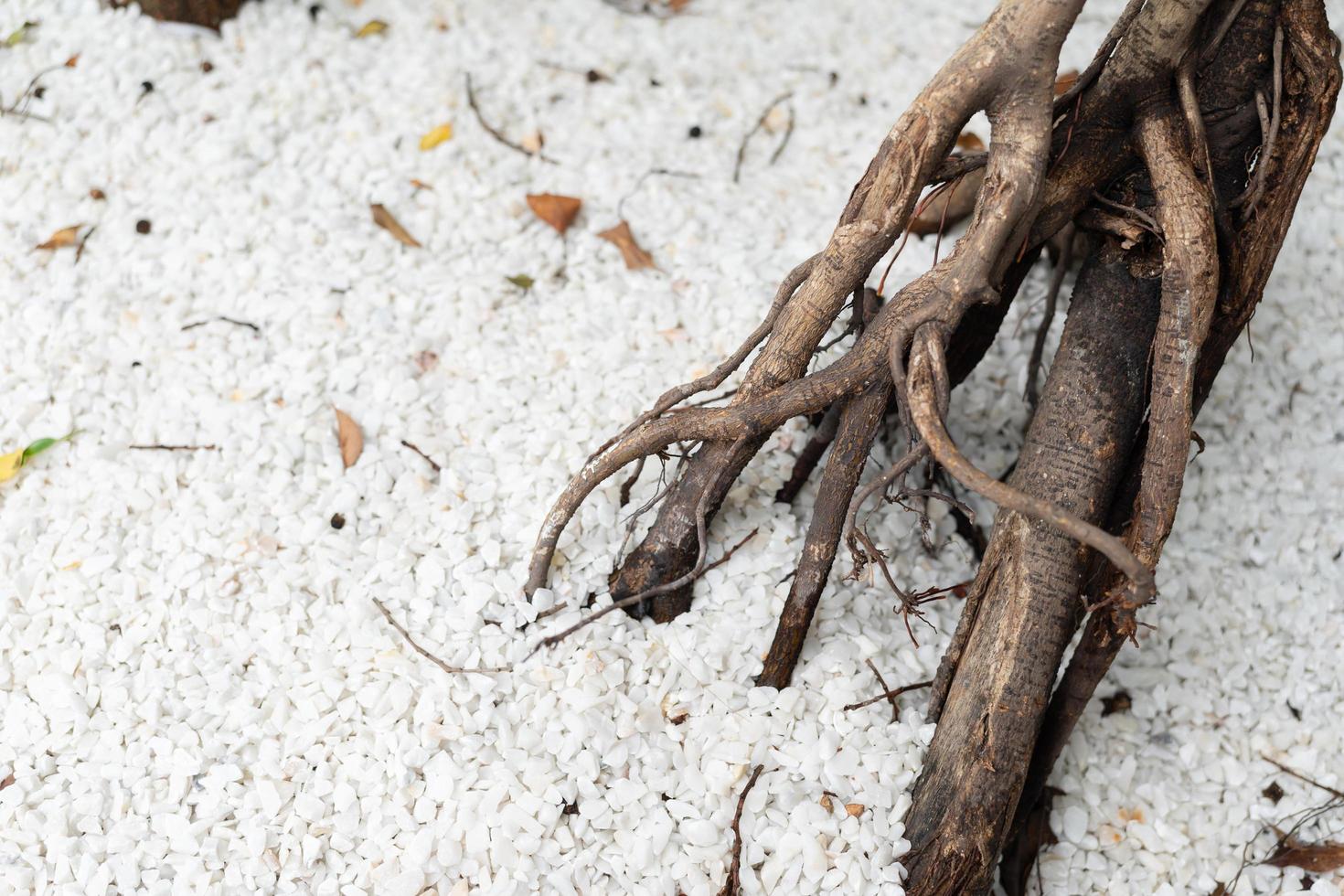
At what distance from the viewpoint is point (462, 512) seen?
1.93m

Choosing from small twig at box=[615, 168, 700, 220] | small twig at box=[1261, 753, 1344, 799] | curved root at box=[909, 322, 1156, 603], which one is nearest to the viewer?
curved root at box=[909, 322, 1156, 603]

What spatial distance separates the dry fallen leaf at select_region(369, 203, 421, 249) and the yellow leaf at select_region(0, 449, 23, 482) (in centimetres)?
86

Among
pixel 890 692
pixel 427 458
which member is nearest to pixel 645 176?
pixel 427 458

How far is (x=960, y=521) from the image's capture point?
2043mm

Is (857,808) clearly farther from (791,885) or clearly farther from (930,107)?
(930,107)

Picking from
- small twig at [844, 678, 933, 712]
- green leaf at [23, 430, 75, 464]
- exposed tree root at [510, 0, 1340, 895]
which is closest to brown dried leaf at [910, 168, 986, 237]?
exposed tree root at [510, 0, 1340, 895]

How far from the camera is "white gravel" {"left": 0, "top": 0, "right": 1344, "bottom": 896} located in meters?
1.62

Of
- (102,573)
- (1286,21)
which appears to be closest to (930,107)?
(1286,21)

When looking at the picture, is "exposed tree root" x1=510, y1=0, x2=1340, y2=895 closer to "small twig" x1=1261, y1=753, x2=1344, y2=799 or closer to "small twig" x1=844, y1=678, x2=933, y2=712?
"small twig" x1=844, y1=678, x2=933, y2=712

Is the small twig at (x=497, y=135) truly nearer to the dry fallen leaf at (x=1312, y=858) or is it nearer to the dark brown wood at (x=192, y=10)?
the dark brown wood at (x=192, y=10)

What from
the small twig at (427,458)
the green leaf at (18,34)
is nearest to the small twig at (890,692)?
the small twig at (427,458)

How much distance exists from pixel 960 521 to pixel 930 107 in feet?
2.63

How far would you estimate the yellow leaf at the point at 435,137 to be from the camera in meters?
2.54

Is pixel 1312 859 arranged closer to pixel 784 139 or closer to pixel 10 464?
pixel 784 139
